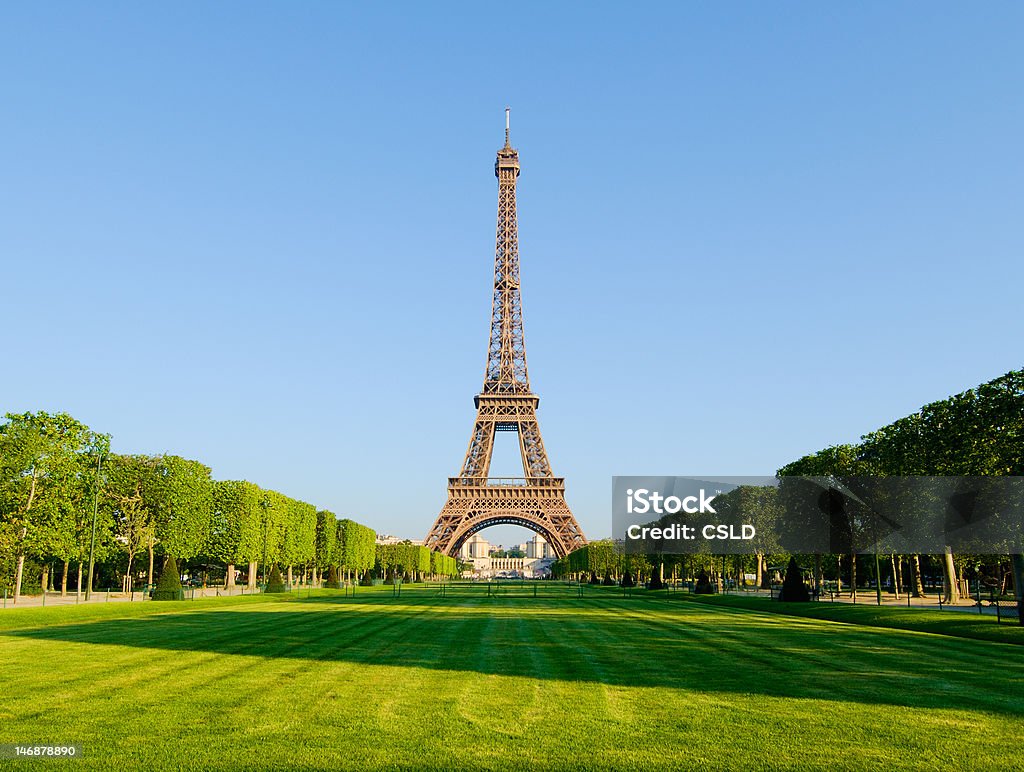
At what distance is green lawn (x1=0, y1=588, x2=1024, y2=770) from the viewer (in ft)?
32.6

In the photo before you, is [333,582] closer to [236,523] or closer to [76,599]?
[236,523]

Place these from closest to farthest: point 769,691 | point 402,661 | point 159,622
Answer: point 769,691, point 402,661, point 159,622

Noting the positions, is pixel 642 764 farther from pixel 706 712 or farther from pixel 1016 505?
pixel 1016 505

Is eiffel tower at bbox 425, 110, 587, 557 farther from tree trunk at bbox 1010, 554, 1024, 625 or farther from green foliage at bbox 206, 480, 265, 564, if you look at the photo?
tree trunk at bbox 1010, 554, 1024, 625

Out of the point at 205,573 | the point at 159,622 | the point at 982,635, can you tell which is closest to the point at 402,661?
the point at 159,622

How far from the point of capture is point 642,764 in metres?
9.49

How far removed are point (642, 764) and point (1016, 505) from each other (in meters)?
41.5

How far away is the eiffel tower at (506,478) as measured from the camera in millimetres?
102312

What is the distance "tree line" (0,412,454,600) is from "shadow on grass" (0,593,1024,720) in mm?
16352

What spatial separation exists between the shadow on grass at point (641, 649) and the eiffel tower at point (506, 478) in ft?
221

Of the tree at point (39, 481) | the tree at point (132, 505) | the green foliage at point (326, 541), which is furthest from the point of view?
the green foliage at point (326, 541)

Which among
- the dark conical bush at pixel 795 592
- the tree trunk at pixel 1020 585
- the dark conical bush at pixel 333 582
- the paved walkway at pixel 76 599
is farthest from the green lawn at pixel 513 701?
the dark conical bush at pixel 333 582

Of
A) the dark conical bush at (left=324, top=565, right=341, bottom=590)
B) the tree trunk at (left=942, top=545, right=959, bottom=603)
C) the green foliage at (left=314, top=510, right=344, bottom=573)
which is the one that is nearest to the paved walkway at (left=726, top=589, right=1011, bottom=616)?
the tree trunk at (left=942, top=545, right=959, bottom=603)

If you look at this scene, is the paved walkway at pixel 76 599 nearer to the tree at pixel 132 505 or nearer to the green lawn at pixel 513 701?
the tree at pixel 132 505
